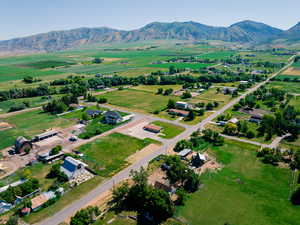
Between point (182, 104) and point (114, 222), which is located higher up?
point (182, 104)

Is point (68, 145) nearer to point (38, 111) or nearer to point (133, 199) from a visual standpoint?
point (133, 199)

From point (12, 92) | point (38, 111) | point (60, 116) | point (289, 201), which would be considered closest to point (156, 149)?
point (289, 201)

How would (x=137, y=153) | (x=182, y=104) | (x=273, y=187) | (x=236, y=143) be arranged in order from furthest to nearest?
(x=182, y=104) < (x=236, y=143) < (x=137, y=153) < (x=273, y=187)

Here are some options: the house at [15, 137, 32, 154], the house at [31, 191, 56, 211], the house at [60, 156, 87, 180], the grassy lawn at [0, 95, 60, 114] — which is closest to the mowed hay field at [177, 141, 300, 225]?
the house at [60, 156, 87, 180]

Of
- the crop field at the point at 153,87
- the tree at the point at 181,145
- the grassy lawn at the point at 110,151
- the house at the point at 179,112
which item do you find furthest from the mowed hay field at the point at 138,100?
the tree at the point at 181,145

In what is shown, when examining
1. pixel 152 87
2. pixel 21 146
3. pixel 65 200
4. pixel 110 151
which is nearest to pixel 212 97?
pixel 152 87

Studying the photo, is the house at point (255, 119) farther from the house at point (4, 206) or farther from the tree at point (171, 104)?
the house at point (4, 206)

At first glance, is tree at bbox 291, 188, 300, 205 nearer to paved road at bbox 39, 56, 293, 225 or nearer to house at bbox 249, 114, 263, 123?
paved road at bbox 39, 56, 293, 225
